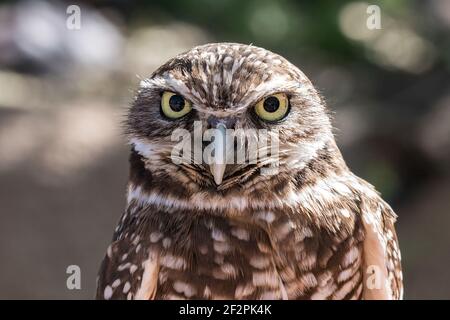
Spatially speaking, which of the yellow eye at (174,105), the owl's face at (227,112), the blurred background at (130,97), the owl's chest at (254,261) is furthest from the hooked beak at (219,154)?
the blurred background at (130,97)

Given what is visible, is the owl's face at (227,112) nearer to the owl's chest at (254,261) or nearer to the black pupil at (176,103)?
the black pupil at (176,103)

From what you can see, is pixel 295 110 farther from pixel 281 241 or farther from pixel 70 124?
pixel 70 124

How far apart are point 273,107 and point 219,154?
1.10 ft

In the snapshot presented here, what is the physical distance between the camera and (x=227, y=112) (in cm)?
319

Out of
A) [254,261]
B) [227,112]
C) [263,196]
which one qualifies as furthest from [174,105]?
[254,261]

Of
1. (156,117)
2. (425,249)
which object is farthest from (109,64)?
(156,117)

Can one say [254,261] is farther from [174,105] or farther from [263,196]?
[174,105]

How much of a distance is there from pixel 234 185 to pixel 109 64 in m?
8.07

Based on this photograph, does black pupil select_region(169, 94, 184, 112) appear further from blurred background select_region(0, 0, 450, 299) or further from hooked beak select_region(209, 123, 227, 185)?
blurred background select_region(0, 0, 450, 299)

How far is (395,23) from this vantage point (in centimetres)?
1014

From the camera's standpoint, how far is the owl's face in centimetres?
320
